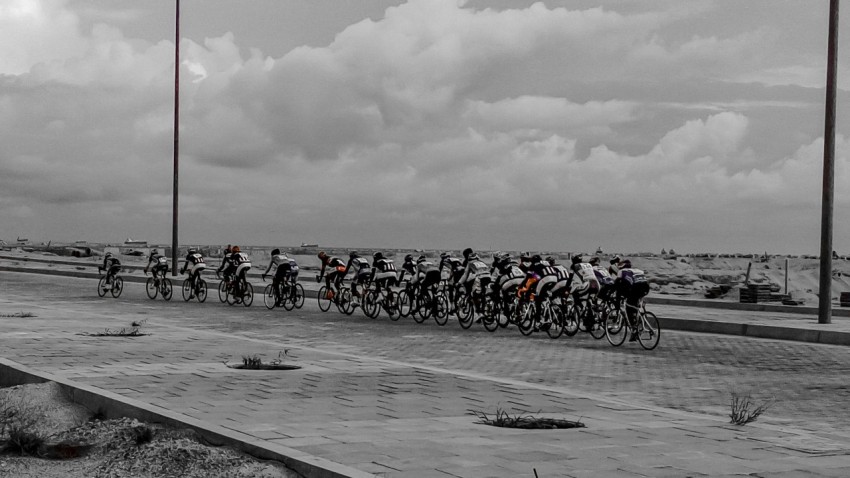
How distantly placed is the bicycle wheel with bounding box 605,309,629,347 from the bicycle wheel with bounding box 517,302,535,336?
6.55ft

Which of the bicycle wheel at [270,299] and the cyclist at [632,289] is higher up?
the cyclist at [632,289]

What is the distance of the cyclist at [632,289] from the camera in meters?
18.5

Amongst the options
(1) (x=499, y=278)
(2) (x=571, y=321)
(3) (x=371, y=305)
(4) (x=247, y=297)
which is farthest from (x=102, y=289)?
(2) (x=571, y=321)

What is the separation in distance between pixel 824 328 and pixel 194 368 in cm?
1304

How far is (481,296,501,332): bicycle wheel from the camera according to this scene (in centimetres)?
2173

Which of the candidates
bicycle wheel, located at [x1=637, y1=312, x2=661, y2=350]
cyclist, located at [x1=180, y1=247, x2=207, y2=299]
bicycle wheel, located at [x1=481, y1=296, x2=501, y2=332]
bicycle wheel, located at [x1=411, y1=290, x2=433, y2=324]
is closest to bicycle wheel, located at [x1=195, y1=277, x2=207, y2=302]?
cyclist, located at [x1=180, y1=247, x2=207, y2=299]

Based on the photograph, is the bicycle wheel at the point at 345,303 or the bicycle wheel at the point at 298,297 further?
the bicycle wheel at the point at 298,297

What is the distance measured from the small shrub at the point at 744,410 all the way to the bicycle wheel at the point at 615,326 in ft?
21.1

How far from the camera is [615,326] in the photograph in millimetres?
18672

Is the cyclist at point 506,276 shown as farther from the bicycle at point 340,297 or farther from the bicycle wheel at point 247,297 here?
the bicycle wheel at point 247,297

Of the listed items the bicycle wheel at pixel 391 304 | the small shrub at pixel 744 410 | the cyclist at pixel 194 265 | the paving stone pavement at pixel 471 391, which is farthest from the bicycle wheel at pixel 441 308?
the small shrub at pixel 744 410

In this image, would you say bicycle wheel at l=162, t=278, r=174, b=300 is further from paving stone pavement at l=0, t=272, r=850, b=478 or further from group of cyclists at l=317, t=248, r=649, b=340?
paving stone pavement at l=0, t=272, r=850, b=478

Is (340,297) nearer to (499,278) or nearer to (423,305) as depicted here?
(423,305)

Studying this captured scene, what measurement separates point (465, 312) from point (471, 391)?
11.6 meters
